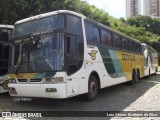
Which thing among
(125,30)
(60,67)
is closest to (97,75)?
(60,67)

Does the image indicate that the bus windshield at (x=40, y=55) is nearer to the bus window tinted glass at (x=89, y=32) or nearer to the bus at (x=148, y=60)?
the bus window tinted glass at (x=89, y=32)

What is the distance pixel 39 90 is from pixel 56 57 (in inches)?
45.9

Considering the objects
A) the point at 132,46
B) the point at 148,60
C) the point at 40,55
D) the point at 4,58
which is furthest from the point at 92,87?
the point at 148,60

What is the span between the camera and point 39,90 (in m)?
8.30

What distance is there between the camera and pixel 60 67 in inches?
316

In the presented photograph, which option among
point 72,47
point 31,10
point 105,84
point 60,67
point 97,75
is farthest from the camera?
point 31,10

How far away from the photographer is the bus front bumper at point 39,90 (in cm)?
794

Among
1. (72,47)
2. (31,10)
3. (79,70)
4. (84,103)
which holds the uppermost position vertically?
(31,10)

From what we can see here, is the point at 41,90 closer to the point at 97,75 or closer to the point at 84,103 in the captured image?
the point at 84,103

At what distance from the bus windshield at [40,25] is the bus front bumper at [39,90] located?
1803mm

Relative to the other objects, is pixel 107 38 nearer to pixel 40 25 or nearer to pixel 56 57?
pixel 40 25

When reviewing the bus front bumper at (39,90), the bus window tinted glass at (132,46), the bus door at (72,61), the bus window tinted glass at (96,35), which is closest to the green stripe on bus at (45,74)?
the bus front bumper at (39,90)

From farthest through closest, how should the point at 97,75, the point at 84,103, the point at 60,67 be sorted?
the point at 97,75, the point at 84,103, the point at 60,67

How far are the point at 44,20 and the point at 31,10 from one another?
40.4ft
